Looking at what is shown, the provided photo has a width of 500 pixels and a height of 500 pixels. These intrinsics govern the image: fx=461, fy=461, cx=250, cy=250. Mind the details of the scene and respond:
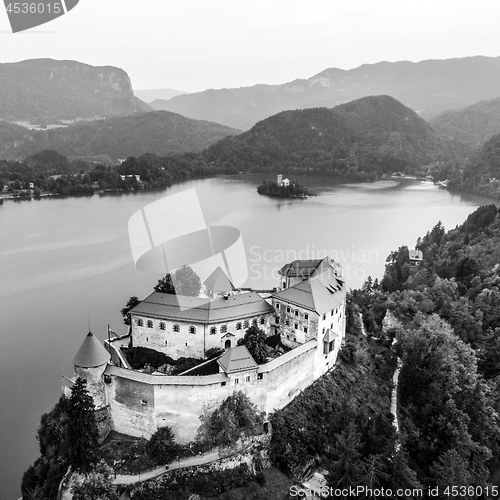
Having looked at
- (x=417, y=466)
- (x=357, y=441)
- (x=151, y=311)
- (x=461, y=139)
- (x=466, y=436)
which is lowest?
(x=417, y=466)

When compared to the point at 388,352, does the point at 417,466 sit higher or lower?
lower

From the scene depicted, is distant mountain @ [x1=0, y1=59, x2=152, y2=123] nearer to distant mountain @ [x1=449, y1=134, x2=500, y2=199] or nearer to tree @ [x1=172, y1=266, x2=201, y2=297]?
distant mountain @ [x1=449, y1=134, x2=500, y2=199]

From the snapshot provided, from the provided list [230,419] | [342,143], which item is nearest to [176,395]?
[230,419]

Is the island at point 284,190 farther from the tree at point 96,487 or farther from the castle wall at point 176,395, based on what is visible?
the tree at point 96,487

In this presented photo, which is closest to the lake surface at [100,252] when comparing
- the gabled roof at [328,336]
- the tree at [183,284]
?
the tree at [183,284]

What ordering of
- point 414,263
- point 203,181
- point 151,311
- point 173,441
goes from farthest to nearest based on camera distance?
point 203,181 < point 414,263 < point 151,311 < point 173,441

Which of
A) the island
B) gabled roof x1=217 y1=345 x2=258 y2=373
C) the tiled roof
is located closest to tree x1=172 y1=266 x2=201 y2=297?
the tiled roof

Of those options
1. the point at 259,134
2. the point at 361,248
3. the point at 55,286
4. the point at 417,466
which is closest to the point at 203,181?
the point at 259,134

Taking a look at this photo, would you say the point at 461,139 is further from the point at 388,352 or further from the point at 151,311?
the point at 151,311
